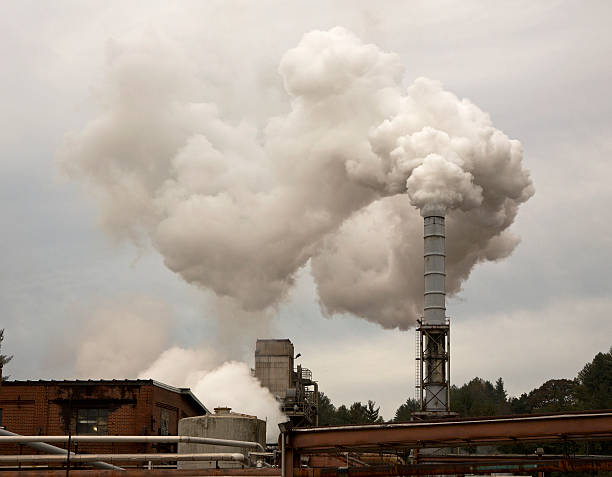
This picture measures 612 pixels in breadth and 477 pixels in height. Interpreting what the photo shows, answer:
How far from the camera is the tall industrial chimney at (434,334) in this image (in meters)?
46.9

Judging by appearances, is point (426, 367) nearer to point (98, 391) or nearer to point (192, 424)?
point (98, 391)

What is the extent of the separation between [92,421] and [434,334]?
18362 millimetres

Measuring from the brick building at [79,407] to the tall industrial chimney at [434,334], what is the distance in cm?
1505

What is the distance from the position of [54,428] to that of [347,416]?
10490 cm

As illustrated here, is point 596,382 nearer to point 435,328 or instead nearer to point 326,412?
point 326,412

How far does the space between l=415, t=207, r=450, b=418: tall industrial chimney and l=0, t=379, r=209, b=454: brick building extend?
1505 centimetres

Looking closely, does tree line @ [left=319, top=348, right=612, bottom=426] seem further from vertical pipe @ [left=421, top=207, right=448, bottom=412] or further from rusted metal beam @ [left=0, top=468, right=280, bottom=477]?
rusted metal beam @ [left=0, top=468, right=280, bottom=477]

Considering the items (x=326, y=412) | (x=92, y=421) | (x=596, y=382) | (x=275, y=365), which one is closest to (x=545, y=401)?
(x=596, y=382)

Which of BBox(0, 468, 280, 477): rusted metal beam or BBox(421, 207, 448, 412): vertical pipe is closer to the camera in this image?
BBox(0, 468, 280, 477): rusted metal beam

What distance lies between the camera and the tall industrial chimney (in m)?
46.9

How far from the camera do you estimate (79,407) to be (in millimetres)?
39188

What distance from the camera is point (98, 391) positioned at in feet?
128

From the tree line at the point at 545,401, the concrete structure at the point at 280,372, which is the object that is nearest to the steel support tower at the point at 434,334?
the concrete structure at the point at 280,372

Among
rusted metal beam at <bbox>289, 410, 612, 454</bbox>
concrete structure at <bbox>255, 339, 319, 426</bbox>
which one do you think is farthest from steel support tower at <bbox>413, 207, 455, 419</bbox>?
rusted metal beam at <bbox>289, 410, 612, 454</bbox>
